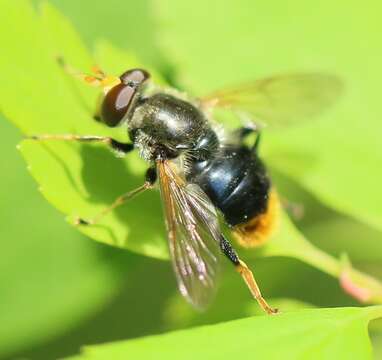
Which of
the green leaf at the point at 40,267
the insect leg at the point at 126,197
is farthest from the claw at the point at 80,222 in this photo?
the green leaf at the point at 40,267

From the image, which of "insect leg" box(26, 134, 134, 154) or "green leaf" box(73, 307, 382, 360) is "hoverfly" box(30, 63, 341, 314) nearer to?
"insect leg" box(26, 134, 134, 154)

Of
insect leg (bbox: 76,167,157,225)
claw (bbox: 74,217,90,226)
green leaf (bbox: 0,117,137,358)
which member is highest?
claw (bbox: 74,217,90,226)

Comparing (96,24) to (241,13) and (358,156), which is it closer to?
(241,13)

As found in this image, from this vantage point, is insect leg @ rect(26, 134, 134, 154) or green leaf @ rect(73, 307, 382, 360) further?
insect leg @ rect(26, 134, 134, 154)

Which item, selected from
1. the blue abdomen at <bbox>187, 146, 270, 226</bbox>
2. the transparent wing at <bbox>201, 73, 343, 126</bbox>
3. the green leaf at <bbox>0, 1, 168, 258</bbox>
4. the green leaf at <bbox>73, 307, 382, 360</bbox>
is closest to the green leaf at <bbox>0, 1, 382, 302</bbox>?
the green leaf at <bbox>0, 1, 168, 258</bbox>

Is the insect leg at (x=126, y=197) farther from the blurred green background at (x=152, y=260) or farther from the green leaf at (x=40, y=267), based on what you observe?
the green leaf at (x=40, y=267)
